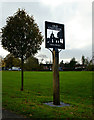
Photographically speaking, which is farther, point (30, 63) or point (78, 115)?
point (30, 63)

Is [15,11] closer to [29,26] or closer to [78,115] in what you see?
[29,26]

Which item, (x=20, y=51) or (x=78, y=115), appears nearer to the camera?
(x=78, y=115)

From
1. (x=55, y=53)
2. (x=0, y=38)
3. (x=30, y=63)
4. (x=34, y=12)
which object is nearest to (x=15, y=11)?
(x=34, y=12)

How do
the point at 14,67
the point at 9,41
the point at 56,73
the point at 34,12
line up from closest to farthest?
the point at 56,73, the point at 9,41, the point at 34,12, the point at 14,67

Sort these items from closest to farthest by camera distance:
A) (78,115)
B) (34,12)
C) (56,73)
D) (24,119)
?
(24,119)
(78,115)
(56,73)
(34,12)

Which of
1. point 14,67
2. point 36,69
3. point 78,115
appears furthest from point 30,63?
point 78,115

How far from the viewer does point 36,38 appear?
39.4 ft

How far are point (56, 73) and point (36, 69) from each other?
88.3 metres

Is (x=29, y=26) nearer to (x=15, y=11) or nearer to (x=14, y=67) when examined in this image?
(x=15, y=11)

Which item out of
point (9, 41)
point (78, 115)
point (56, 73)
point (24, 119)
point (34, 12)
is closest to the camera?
point (24, 119)

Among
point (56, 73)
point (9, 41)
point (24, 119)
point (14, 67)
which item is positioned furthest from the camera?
point (14, 67)

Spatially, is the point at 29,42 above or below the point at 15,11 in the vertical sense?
below

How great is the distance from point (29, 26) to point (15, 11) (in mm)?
1771

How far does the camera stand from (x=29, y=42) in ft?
38.9
